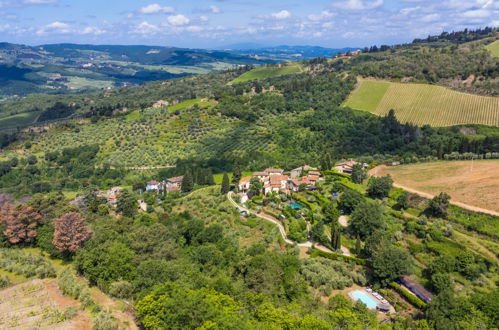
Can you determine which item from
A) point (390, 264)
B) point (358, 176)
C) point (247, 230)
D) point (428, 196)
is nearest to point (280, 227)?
point (247, 230)

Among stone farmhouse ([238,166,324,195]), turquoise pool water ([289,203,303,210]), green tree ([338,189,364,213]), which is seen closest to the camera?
green tree ([338,189,364,213])

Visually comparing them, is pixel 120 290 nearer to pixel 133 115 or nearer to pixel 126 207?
pixel 126 207

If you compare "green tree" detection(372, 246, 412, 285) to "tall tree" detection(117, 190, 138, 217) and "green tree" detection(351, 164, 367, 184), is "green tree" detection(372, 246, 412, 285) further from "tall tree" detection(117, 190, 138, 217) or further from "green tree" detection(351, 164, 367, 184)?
"tall tree" detection(117, 190, 138, 217)

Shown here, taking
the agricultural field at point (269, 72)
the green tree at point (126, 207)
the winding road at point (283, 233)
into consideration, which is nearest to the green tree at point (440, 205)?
the winding road at point (283, 233)

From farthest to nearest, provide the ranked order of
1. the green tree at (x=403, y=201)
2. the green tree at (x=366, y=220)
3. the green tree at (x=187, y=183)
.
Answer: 1. the green tree at (x=187, y=183)
2. the green tree at (x=403, y=201)
3. the green tree at (x=366, y=220)

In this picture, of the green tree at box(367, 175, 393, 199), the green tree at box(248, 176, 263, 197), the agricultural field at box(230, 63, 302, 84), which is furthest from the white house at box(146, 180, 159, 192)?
the agricultural field at box(230, 63, 302, 84)

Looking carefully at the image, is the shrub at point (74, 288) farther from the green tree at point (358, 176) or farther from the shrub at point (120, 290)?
the green tree at point (358, 176)

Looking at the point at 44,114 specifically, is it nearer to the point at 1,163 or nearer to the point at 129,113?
the point at 129,113
